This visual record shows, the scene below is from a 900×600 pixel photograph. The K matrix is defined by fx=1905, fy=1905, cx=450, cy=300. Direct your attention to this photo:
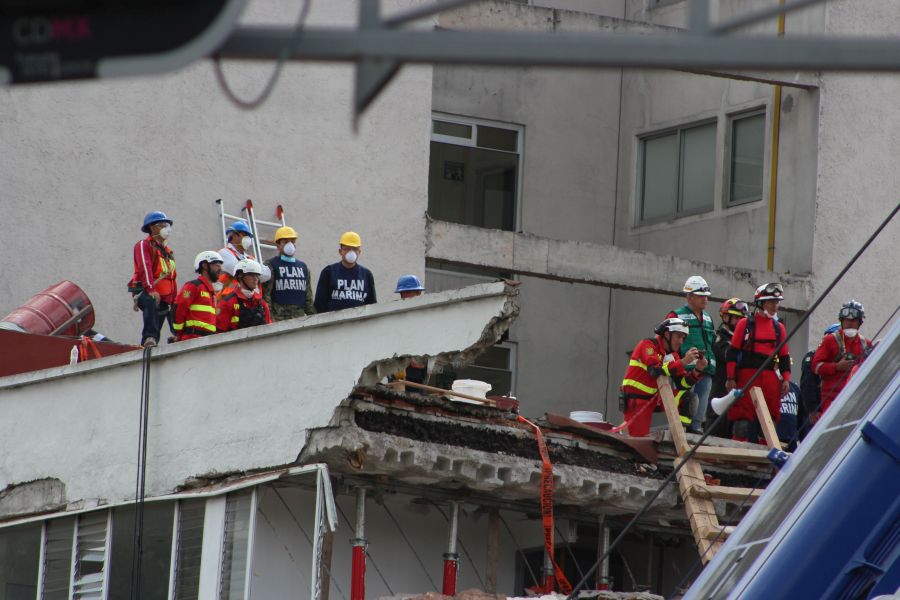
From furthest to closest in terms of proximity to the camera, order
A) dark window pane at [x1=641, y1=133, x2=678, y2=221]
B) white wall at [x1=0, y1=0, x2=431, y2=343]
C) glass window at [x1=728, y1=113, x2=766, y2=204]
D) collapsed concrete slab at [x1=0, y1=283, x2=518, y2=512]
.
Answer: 1. dark window pane at [x1=641, y1=133, x2=678, y2=221]
2. glass window at [x1=728, y1=113, x2=766, y2=204]
3. white wall at [x1=0, y1=0, x2=431, y2=343]
4. collapsed concrete slab at [x1=0, y1=283, x2=518, y2=512]

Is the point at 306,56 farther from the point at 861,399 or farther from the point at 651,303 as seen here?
the point at 651,303

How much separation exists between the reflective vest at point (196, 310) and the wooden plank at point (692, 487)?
450 cm

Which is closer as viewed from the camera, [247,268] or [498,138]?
[247,268]

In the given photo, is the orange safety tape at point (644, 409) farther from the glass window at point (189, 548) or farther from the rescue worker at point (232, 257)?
the glass window at point (189, 548)

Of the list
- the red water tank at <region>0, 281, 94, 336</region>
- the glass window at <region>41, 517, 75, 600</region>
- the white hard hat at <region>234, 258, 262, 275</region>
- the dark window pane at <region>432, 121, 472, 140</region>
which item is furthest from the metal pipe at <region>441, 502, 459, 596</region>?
the dark window pane at <region>432, 121, 472, 140</region>

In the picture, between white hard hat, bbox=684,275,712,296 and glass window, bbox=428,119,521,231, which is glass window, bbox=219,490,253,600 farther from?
glass window, bbox=428,119,521,231

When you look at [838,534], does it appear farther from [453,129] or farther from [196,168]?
[453,129]

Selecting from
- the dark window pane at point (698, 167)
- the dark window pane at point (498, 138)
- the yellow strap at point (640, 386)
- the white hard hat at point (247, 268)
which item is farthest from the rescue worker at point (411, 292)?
the dark window pane at point (698, 167)

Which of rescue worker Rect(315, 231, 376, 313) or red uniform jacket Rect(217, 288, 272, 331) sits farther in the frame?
rescue worker Rect(315, 231, 376, 313)

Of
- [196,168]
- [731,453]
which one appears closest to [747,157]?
[196,168]

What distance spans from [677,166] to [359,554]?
13.0 m

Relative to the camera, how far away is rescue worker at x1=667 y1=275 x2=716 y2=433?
1958cm

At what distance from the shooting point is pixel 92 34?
572cm

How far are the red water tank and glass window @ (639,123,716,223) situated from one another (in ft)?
35.7
